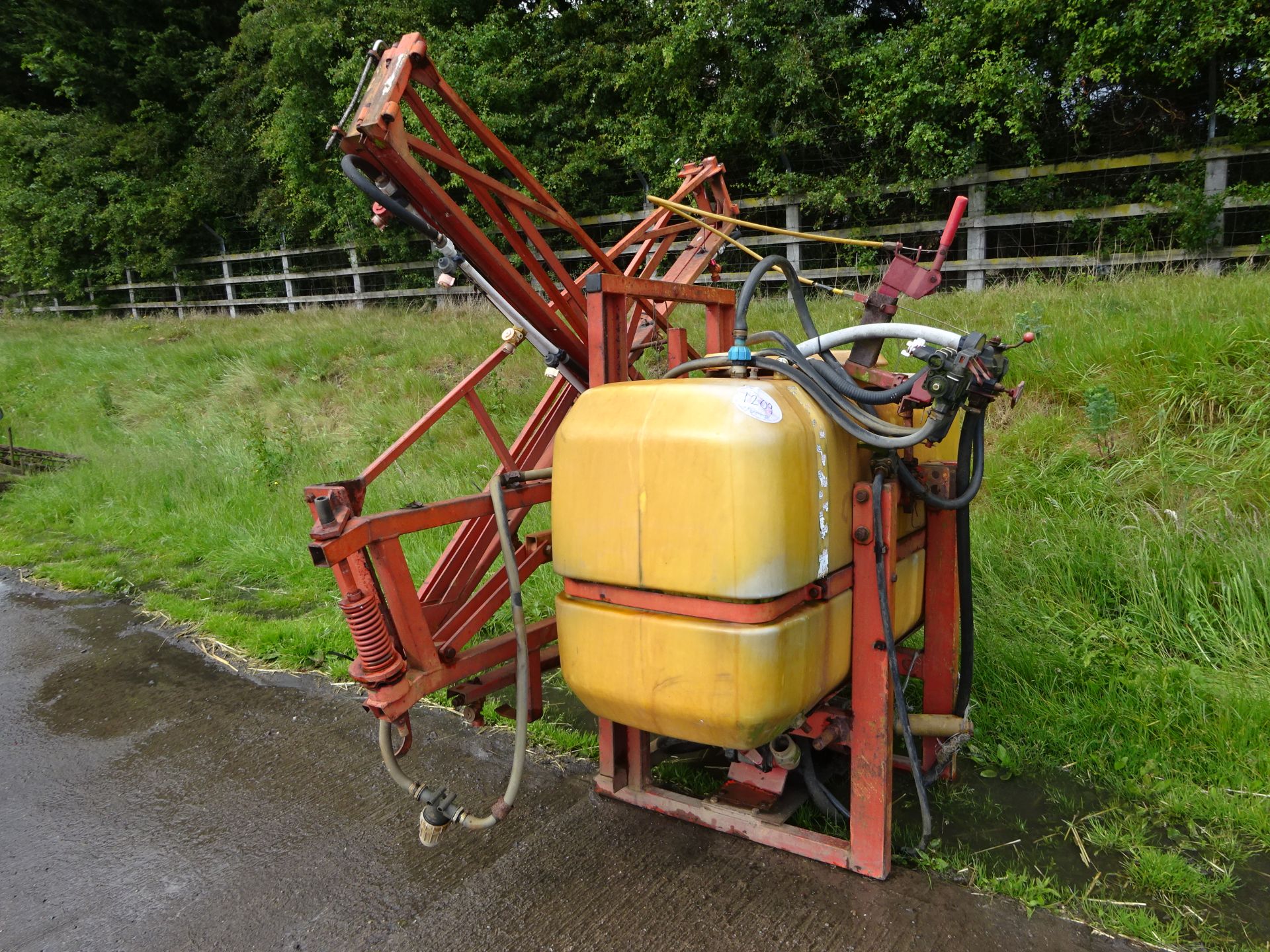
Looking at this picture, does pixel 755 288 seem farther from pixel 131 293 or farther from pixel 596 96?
pixel 131 293

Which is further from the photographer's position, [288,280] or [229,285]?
[229,285]

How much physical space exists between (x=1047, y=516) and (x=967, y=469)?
1.79 m

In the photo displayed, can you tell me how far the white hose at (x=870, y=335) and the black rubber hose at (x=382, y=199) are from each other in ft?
3.62

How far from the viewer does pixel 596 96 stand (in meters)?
10.6

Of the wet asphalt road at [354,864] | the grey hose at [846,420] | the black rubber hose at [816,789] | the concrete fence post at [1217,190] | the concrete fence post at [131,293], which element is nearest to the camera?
the grey hose at [846,420]

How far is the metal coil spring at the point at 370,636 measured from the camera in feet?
7.03

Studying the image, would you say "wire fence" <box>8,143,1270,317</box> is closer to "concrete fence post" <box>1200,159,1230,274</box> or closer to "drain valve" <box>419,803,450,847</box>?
"concrete fence post" <box>1200,159,1230,274</box>

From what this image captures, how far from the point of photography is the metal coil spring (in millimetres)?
2143

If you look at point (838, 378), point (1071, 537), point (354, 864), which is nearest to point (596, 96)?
point (1071, 537)

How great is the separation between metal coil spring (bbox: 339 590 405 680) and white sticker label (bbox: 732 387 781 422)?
110 cm

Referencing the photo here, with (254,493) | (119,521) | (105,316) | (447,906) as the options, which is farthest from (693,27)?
(105,316)

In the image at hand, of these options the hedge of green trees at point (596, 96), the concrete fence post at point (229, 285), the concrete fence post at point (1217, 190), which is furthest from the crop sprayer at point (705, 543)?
the concrete fence post at point (229, 285)

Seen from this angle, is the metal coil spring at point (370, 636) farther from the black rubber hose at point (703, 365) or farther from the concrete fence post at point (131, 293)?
the concrete fence post at point (131, 293)

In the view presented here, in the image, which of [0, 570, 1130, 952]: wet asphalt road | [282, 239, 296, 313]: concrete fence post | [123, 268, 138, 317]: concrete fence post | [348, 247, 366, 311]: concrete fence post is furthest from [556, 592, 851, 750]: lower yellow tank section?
[123, 268, 138, 317]: concrete fence post
